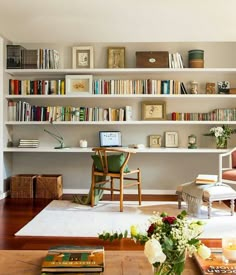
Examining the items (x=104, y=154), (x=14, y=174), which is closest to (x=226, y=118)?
(x=104, y=154)

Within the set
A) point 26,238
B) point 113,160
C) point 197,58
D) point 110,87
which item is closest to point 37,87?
point 110,87

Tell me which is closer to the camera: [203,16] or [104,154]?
[104,154]

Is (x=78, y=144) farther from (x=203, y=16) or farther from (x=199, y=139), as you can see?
(x=203, y=16)

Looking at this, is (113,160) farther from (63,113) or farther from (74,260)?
(74,260)

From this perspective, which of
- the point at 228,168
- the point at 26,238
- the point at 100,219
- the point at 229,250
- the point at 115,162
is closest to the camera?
the point at 229,250

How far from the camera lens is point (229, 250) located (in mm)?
1766

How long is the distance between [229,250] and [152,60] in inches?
181

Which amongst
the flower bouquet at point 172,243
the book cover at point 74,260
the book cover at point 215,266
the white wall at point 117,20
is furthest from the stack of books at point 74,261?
the white wall at point 117,20

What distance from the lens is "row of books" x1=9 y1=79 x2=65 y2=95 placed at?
618 cm

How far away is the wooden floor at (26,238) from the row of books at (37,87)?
63.4 inches

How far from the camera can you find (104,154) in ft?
16.5

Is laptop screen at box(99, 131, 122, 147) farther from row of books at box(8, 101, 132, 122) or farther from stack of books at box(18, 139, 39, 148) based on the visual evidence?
stack of books at box(18, 139, 39, 148)

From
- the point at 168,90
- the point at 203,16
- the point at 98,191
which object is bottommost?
the point at 98,191

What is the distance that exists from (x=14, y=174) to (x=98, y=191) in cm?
178
